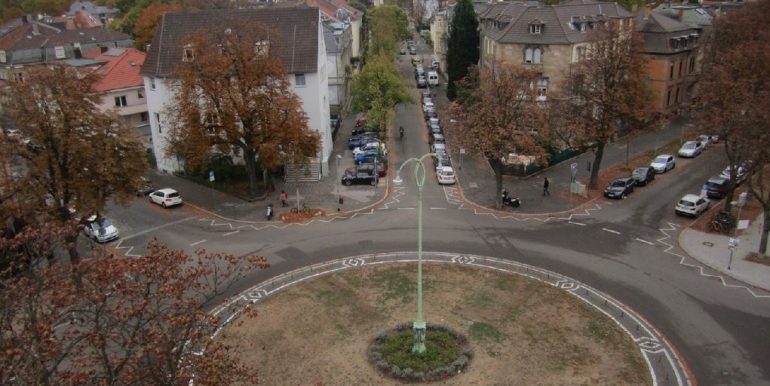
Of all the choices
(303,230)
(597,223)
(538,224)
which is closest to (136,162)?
(303,230)

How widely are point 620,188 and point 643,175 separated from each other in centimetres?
435

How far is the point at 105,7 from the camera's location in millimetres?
144500

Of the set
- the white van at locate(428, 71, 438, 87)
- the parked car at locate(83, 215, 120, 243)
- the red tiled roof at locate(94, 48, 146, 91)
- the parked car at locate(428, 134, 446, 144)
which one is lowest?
the parked car at locate(83, 215, 120, 243)

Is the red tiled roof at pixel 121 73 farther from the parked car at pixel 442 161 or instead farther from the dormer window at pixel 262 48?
the parked car at pixel 442 161

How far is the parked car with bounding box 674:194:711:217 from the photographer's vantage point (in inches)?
1700

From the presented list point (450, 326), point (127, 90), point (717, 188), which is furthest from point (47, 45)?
point (717, 188)

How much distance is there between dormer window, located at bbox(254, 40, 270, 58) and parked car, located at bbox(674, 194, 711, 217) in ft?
105

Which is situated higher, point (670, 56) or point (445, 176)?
point (670, 56)

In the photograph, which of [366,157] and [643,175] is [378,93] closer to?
[366,157]

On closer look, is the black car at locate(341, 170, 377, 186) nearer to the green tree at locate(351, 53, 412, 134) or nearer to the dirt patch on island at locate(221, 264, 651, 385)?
the green tree at locate(351, 53, 412, 134)

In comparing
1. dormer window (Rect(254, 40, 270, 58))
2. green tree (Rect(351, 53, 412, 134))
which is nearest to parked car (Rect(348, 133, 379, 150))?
green tree (Rect(351, 53, 412, 134))

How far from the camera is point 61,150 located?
32.2 m

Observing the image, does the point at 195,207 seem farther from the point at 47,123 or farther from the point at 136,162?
the point at 47,123

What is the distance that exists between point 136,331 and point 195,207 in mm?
32688
